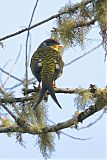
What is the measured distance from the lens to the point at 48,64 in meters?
3.23

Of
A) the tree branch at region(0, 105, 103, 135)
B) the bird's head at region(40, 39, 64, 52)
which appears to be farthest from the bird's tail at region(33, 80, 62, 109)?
the bird's head at region(40, 39, 64, 52)

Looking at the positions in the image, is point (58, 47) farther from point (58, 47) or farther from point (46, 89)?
point (46, 89)

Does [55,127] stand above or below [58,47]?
below

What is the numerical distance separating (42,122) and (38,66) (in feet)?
1.70

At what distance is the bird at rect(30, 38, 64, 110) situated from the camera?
9.93ft

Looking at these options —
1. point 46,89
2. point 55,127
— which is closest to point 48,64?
point 46,89

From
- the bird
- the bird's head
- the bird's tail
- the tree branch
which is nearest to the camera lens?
the tree branch

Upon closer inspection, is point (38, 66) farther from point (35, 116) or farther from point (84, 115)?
point (84, 115)

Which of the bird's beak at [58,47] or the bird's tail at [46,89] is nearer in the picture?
the bird's tail at [46,89]

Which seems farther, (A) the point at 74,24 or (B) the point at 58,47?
(B) the point at 58,47

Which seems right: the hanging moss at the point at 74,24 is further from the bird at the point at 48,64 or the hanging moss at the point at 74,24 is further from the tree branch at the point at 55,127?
the tree branch at the point at 55,127

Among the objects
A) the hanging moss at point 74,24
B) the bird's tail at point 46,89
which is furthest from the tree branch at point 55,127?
the hanging moss at point 74,24

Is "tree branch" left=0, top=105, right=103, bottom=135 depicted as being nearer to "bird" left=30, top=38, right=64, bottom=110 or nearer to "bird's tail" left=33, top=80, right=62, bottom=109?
"bird's tail" left=33, top=80, right=62, bottom=109

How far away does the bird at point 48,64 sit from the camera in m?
3.03
